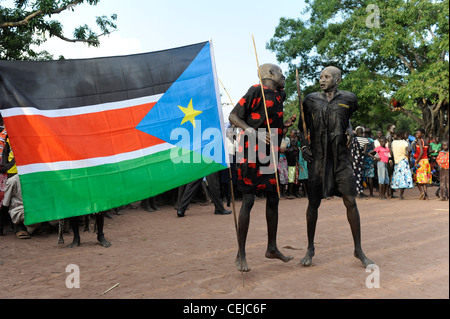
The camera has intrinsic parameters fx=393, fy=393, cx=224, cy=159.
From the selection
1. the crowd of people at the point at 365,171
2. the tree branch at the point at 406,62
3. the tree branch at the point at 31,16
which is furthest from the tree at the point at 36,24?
the tree branch at the point at 406,62

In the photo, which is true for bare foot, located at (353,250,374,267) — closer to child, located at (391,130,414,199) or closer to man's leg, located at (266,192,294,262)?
man's leg, located at (266,192,294,262)

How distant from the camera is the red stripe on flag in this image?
382cm

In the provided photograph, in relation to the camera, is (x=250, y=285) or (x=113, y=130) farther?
(x=113, y=130)

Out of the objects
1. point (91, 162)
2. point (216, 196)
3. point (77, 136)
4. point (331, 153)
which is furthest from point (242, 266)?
point (216, 196)

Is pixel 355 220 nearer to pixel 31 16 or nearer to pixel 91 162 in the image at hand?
pixel 91 162

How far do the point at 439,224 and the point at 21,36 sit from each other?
1741 centimetres

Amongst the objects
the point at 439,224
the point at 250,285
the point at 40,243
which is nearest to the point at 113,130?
the point at 250,285

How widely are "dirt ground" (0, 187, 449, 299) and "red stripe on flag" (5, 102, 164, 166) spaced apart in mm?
1331

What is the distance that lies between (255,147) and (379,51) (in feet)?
62.9

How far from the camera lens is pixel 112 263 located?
4840 millimetres

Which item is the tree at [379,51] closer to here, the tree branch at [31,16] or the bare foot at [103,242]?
the tree branch at [31,16]

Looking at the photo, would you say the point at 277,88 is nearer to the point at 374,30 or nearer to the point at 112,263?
the point at 112,263

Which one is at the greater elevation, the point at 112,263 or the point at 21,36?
the point at 21,36

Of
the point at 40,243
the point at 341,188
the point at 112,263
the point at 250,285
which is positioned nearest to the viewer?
the point at 250,285
